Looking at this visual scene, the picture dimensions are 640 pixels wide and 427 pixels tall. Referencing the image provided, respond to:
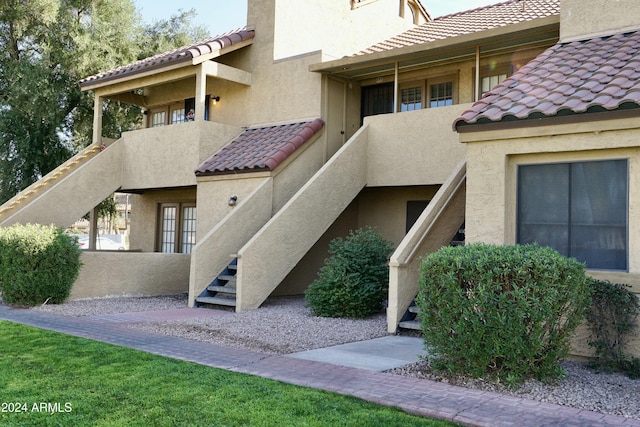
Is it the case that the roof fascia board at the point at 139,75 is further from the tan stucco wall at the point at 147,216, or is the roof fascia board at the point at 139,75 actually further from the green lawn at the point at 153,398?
the green lawn at the point at 153,398

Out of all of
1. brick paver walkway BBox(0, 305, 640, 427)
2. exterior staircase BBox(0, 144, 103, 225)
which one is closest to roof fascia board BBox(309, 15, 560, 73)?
exterior staircase BBox(0, 144, 103, 225)

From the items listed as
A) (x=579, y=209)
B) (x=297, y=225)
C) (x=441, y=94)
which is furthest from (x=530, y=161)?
(x=441, y=94)

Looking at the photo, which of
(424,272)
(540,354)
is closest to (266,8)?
(424,272)

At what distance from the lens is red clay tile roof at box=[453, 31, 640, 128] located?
8.44 meters

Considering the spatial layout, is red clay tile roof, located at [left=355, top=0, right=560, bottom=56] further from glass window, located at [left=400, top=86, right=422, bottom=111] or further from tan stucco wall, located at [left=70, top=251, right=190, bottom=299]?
tan stucco wall, located at [left=70, top=251, right=190, bottom=299]

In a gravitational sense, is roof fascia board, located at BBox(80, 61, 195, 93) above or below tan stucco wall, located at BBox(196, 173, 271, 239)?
above

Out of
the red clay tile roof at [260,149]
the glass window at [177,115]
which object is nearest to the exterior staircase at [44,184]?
the glass window at [177,115]

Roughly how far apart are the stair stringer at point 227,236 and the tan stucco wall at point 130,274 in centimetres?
236

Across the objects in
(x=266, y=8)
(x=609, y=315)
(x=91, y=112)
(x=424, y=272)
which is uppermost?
(x=266, y=8)

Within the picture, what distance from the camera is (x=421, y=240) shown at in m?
10.7

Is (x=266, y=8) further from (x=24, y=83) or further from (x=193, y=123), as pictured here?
(x=24, y=83)

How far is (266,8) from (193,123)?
3.76 metres

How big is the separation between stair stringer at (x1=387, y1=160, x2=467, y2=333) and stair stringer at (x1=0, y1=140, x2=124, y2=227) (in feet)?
35.2

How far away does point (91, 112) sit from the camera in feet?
78.5
